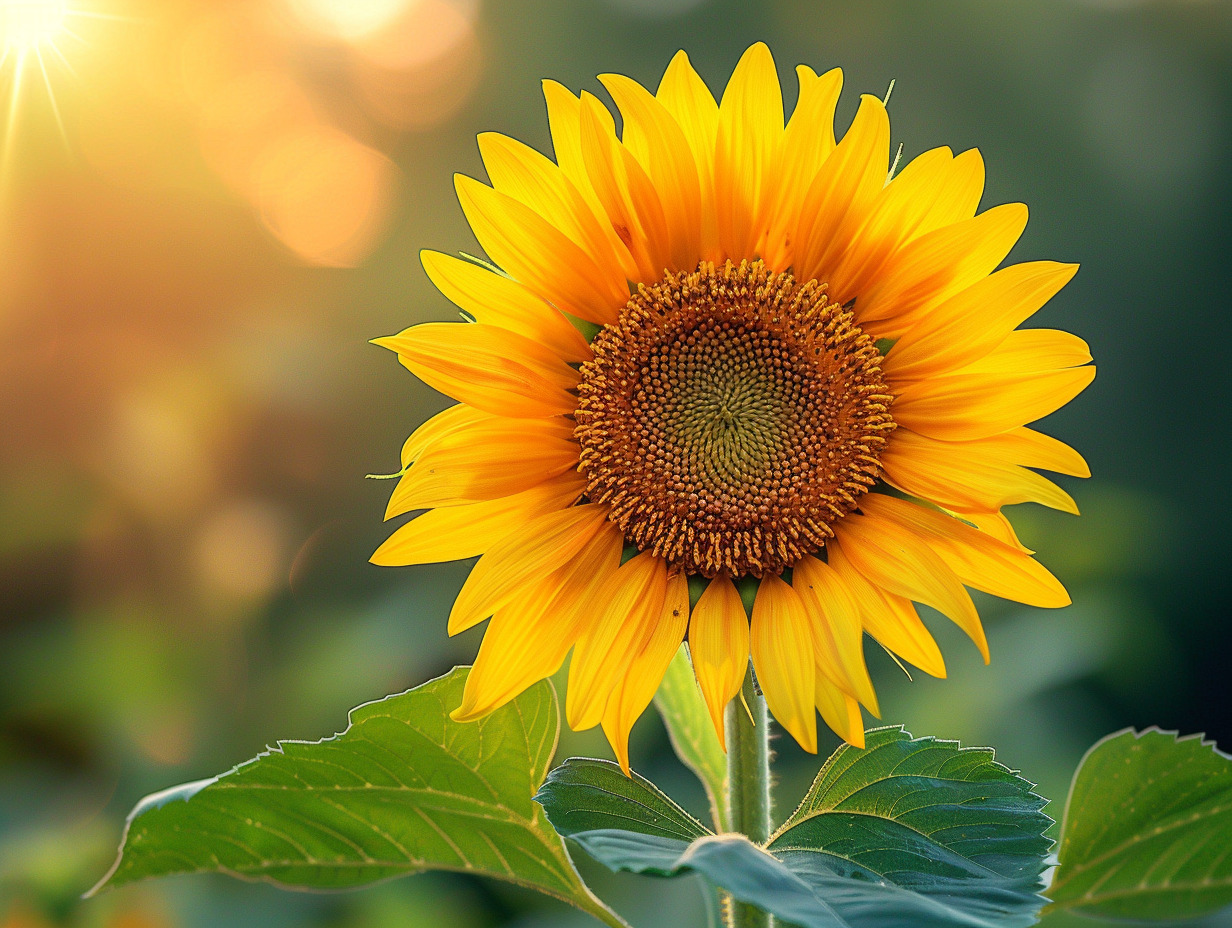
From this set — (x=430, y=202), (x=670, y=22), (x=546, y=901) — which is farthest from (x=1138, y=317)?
(x=546, y=901)

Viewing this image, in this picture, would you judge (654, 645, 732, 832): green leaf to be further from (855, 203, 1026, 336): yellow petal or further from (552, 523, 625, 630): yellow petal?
(855, 203, 1026, 336): yellow petal

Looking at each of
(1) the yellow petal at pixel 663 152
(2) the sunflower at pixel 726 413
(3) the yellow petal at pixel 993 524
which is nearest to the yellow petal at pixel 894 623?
(2) the sunflower at pixel 726 413

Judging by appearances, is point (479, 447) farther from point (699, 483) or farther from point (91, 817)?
point (91, 817)

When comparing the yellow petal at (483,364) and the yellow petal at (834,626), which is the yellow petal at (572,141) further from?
the yellow petal at (834,626)

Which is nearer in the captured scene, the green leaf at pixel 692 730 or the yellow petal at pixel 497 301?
the yellow petal at pixel 497 301

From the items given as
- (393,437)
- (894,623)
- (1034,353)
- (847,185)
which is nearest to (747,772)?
(894,623)
